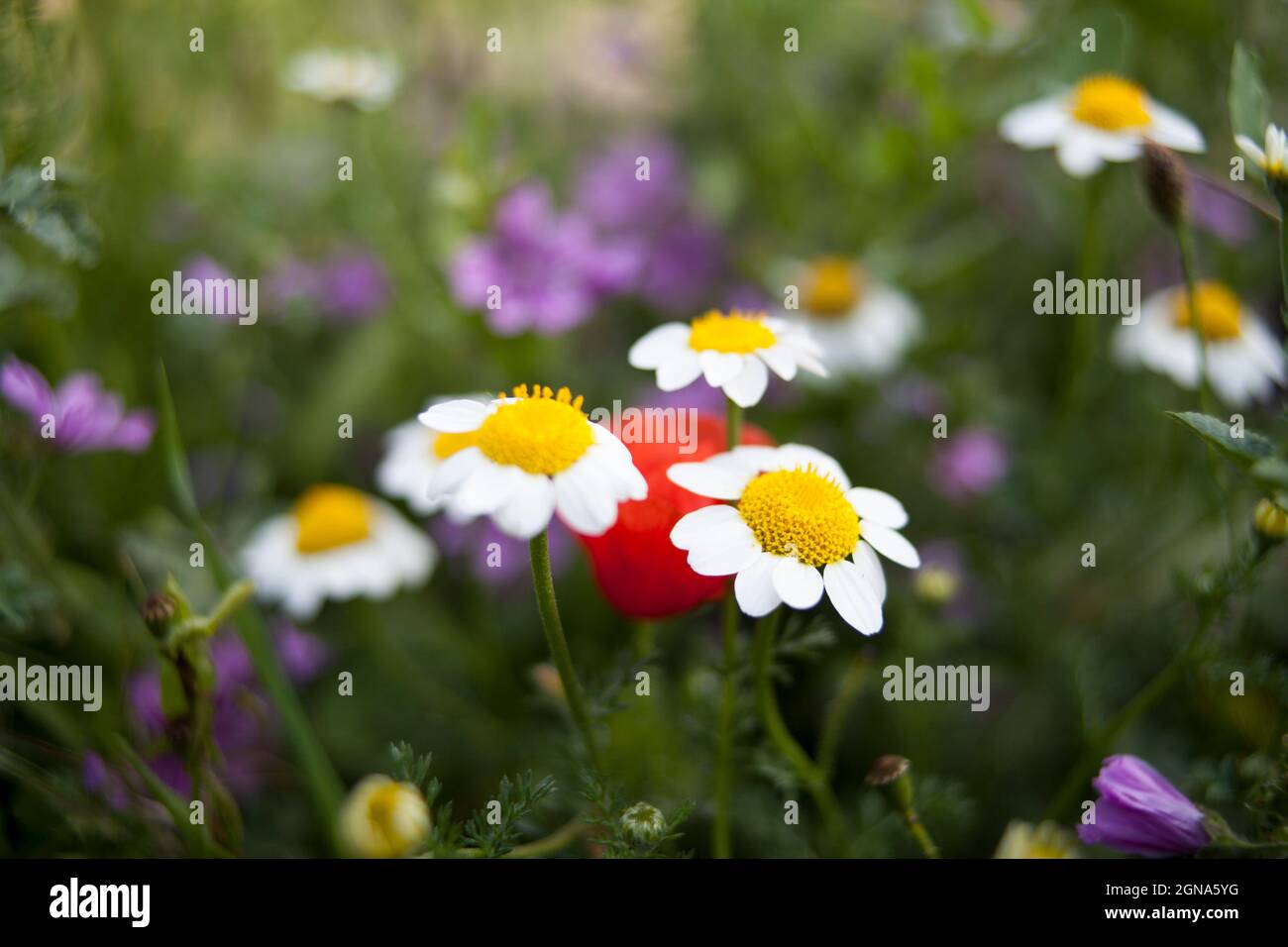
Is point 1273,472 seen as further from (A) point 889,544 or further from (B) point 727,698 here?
(B) point 727,698

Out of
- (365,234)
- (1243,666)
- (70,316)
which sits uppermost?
(365,234)

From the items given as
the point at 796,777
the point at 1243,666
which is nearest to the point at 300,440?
the point at 796,777

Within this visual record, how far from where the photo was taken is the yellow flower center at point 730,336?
1.77 ft

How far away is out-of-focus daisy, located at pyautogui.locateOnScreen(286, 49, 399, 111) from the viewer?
890 mm

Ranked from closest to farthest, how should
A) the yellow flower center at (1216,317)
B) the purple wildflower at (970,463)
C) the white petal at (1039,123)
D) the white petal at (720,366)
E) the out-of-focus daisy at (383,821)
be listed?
the white petal at (720,366) → the out-of-focus daisy at (383,821) → the white petal at (1039,123) → the yellow flower center at (1216,317) → the purple wildflower at (970,463)

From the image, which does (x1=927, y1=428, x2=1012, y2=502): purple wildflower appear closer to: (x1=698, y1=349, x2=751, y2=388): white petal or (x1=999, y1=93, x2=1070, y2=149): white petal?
(x1=999, y1=93, x2=1070, y2=149): white petal

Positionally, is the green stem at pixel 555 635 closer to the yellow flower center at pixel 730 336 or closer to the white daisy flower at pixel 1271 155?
the yellow flower center at pixel 730 336

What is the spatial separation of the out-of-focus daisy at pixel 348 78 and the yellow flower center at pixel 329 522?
1.23 feet

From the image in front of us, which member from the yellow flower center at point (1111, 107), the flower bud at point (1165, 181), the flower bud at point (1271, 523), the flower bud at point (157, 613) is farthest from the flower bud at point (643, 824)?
the yellow flower center at point (1111, 107)

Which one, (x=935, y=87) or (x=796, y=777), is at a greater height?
(x=935, y=87)

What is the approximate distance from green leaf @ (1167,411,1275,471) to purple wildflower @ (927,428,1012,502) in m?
0.47
